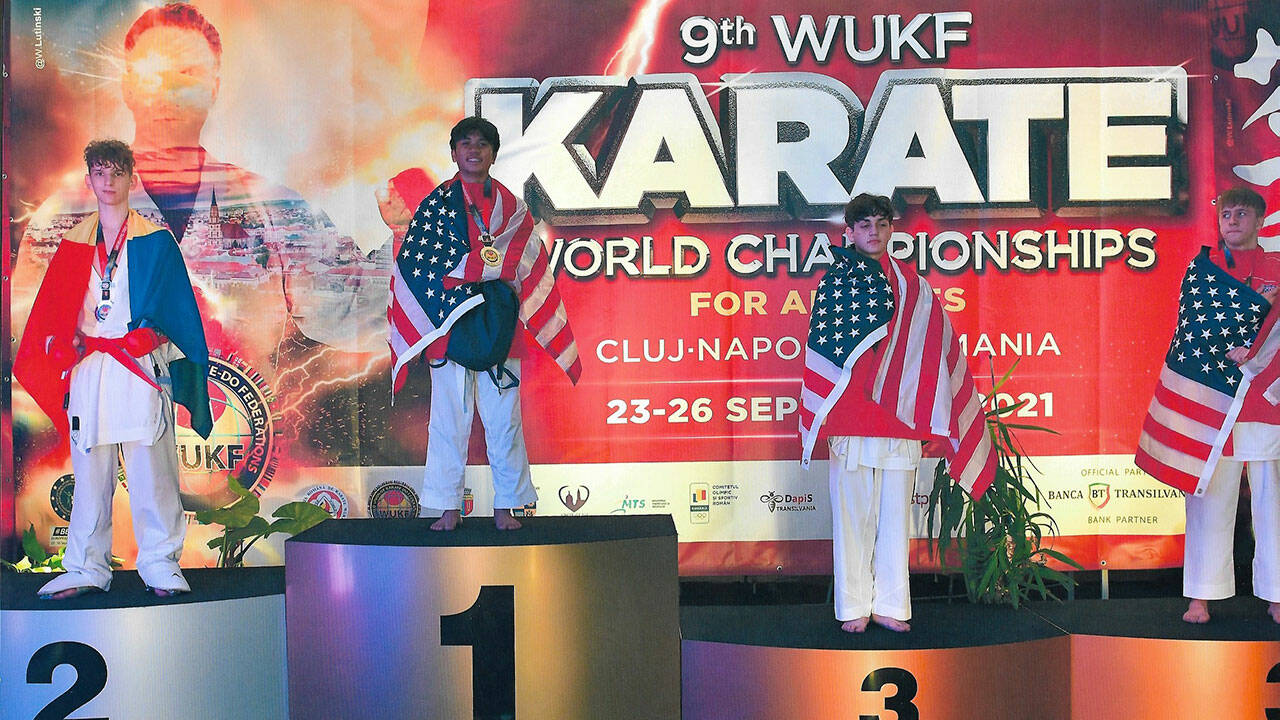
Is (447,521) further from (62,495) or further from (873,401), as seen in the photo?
(62,495)

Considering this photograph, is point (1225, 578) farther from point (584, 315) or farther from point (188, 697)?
point (188, 697)

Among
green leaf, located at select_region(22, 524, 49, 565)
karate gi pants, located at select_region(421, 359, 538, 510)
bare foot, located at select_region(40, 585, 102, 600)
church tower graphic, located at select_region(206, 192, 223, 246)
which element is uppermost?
church tower graphic, located at select_region(206, 192, 223, 246)

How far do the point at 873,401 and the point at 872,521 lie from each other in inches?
16.3

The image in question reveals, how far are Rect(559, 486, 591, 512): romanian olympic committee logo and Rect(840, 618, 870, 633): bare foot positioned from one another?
1.72 metres

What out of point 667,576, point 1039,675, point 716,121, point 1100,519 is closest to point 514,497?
point 667,576

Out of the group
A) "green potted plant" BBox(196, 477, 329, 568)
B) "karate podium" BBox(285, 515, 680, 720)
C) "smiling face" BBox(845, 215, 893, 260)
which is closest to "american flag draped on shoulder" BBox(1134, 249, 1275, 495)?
"smiling face" BBox(845, 215, 893, 260)

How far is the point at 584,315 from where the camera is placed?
516 cm

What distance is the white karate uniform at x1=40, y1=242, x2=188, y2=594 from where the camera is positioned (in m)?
3.80

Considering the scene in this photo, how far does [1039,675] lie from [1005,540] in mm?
737

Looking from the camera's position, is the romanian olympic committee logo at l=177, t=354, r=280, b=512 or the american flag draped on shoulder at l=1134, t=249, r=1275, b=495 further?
the romanian olympic committee logo at l=177, t=354, r=280, b=512

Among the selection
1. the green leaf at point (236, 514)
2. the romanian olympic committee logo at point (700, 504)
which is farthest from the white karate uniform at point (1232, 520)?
the green leaf at point (236, 514)

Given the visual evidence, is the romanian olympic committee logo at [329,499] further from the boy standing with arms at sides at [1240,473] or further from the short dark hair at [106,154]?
the boy standing with arms at sides at [1240,473]

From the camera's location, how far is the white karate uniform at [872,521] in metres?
3.71

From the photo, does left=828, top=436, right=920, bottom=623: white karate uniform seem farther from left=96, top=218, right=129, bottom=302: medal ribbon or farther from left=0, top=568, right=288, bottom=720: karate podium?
left=96, top=218, right=129, bottom=302: medal ribbon
